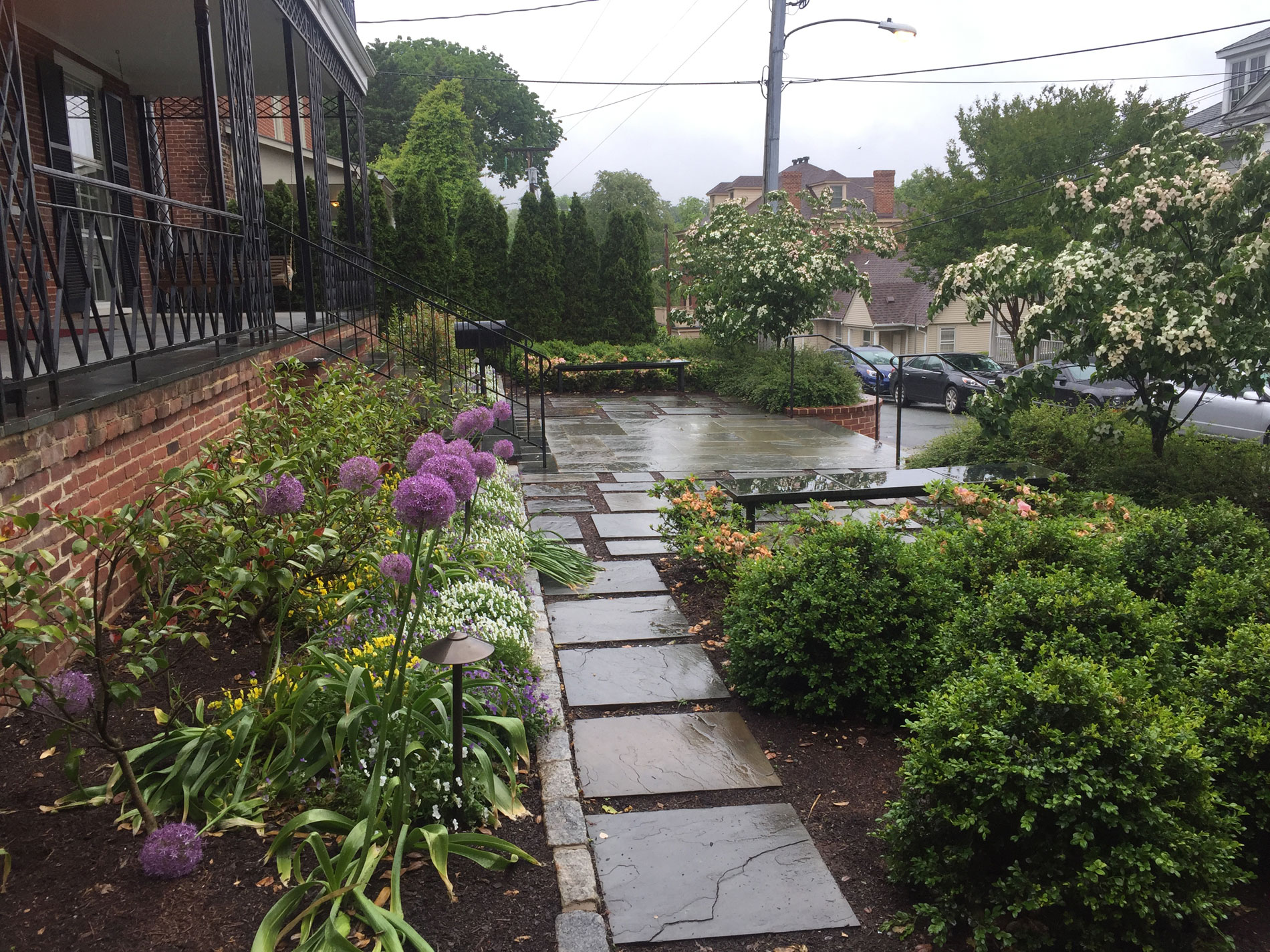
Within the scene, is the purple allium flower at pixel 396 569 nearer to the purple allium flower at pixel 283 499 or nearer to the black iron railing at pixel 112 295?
the purple allium flower at pixel 283 499

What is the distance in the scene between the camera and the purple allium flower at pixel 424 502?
7.66ft

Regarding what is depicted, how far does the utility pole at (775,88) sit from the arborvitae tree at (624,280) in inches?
190

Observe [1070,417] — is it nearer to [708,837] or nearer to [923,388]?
[708,837]

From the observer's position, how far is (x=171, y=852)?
2.49m

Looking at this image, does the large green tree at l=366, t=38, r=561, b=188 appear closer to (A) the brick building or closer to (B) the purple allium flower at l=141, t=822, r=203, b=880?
(A) the brick building

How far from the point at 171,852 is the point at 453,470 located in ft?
4.22

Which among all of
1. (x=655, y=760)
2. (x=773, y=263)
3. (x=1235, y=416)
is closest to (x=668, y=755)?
(x=655, y=760)

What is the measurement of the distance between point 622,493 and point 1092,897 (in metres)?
6.14

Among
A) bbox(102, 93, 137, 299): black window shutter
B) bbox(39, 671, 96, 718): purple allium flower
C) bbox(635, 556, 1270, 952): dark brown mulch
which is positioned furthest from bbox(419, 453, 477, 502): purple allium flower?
bbox(102, 93, 137, 299): black window shutter

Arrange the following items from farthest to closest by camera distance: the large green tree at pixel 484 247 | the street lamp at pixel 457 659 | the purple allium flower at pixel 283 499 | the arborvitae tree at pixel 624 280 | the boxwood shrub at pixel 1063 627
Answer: the arborvitae tree at pixel 624 280 < the large green tree at pixel 484 247 < the boxwood shrub at pixel 1063 627 < the purple allium flower at pixel 283 499 < the street lamp at pixel 457 659

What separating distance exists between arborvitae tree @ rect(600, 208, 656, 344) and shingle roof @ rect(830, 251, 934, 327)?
22.6 m

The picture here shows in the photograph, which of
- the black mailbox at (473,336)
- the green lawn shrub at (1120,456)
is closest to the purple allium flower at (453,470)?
the green lawn shrub at (1120,456)

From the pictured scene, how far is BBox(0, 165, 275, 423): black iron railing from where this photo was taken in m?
3.62

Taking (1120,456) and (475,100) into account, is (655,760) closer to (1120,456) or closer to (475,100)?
(1120,456)
